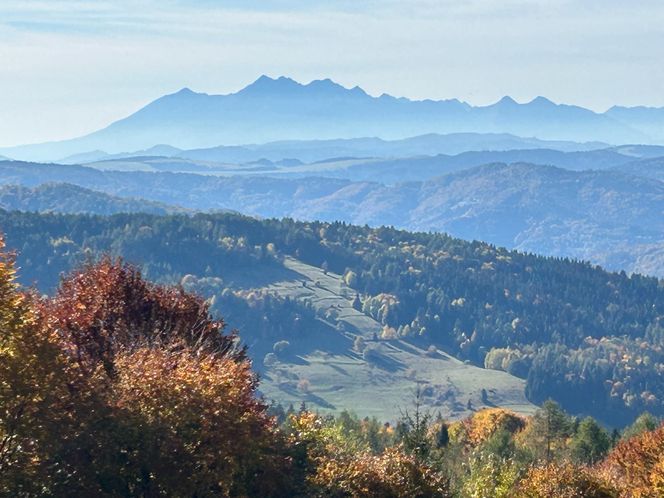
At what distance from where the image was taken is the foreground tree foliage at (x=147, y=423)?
34656 millimetres

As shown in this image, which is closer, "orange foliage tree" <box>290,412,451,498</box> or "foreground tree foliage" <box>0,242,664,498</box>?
"foreground tree foliage" <box>0,242,664,498</box>

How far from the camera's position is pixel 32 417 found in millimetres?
34656

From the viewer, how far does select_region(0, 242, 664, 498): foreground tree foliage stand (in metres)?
34.7

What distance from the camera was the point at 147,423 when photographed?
36.1 metres

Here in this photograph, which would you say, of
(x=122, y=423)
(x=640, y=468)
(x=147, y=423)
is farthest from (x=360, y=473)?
(x=640, y=468)

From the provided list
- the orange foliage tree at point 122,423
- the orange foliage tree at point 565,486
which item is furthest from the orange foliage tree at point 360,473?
the orange foliage tree at point 565,486

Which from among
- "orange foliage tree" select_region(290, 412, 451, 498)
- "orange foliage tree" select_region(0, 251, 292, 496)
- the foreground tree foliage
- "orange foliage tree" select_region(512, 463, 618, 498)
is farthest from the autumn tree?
"orange foliage tree" select_region(0, 251, 292, 496)

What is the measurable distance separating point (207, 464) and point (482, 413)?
12318 cm

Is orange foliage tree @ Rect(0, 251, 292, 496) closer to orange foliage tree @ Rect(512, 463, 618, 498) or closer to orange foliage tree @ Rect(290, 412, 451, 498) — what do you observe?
orange foliage tree @ Rect(290, 412, 451, 498)

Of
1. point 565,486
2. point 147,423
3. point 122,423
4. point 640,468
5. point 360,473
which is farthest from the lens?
point 640,468

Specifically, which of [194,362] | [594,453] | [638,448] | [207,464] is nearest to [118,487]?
[207,464]

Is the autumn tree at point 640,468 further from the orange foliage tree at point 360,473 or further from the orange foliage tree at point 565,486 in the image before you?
the orange foliage tree at point 360,473

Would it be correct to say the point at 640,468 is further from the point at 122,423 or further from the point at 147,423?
the point at 122,423

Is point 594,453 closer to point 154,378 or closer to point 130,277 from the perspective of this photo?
point 130,277
